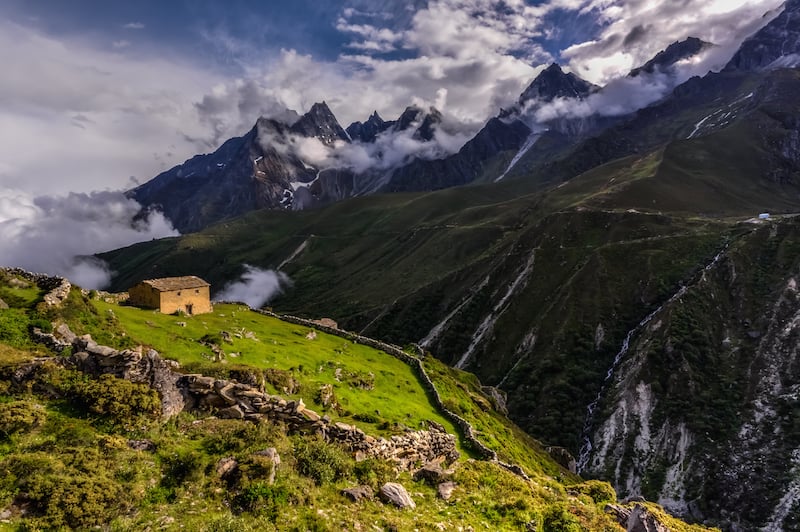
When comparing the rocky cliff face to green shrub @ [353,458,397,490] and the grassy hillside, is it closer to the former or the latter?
the grassy hillside

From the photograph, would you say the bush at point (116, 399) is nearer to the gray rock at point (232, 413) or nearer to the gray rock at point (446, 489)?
the gray rock at point (232, 413)

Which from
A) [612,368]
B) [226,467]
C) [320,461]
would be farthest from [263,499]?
[612,368]

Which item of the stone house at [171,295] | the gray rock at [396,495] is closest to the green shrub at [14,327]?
the gray rock at [396,495]

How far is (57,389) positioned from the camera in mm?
16750

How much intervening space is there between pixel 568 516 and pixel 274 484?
12467 millimetres

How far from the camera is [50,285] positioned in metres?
31.2

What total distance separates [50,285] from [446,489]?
95.8 ft

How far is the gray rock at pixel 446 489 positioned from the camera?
62.9ft

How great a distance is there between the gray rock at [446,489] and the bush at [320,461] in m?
4.17

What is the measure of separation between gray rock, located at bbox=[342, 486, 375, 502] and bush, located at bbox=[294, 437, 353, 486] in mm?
794

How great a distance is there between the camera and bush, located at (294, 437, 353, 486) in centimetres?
1684

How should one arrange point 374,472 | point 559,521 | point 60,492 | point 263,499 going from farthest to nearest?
point 559,521, point 374,472, point 263,499, point 60,492

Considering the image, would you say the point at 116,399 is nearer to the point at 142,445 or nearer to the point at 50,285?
the point at 142,445

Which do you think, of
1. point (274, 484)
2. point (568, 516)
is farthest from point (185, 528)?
point (568, 516)
